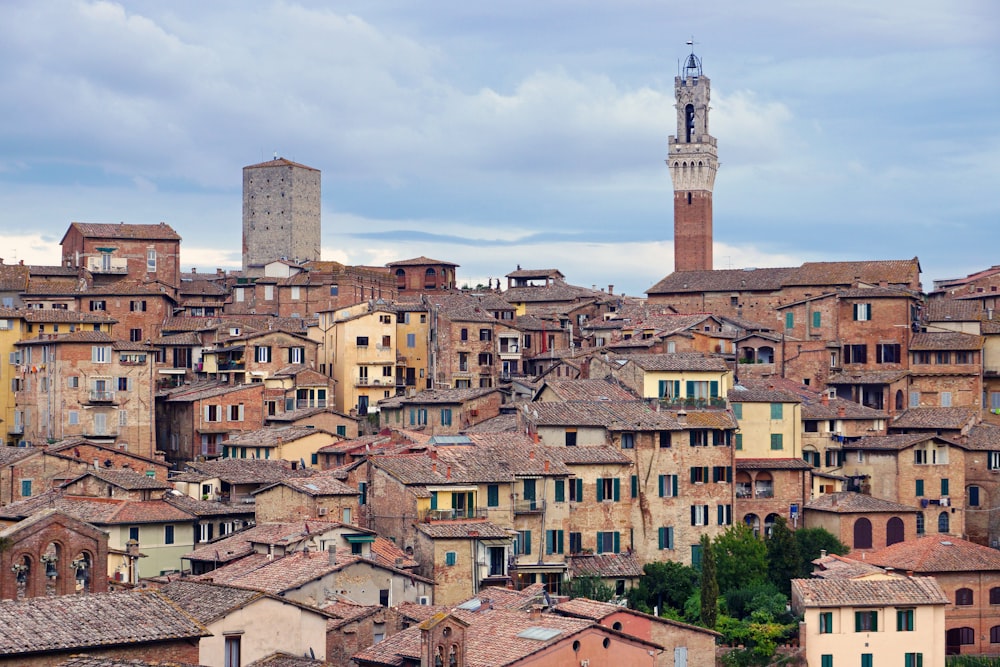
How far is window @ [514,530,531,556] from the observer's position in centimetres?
5928

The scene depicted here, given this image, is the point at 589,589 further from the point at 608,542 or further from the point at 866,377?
the point at 866,377

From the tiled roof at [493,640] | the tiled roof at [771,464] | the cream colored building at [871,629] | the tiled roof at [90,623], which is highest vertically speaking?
the tiled roof at [771,464]

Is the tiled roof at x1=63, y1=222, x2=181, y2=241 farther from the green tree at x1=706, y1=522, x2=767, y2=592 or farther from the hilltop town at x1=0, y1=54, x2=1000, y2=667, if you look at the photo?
the green tree at x1=706, y1=522, x2=767, y2=592

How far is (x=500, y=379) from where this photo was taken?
8462cm

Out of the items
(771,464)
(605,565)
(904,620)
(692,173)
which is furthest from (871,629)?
(692,173)

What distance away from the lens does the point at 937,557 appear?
205 feet

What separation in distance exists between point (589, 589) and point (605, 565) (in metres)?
2.95

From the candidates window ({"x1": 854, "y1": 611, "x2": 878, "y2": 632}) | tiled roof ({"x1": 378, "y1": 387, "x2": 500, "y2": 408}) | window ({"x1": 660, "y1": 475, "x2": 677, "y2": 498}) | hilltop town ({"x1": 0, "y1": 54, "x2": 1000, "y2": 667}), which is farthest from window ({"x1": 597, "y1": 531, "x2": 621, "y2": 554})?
tiled roof ({"x1": 378, "y1": 387, "x2": 500, "y2": 408})

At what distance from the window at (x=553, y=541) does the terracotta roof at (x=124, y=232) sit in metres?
44.0

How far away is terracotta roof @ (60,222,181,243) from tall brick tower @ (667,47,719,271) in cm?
3707

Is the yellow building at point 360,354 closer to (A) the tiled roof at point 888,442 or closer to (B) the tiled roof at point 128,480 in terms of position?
(B) the tiled roof at point 128,480

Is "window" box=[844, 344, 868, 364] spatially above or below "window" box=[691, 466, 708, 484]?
above

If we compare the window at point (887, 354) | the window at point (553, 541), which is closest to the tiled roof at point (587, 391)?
the window at point (553, 541)

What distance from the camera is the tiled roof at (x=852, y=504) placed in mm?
66812
